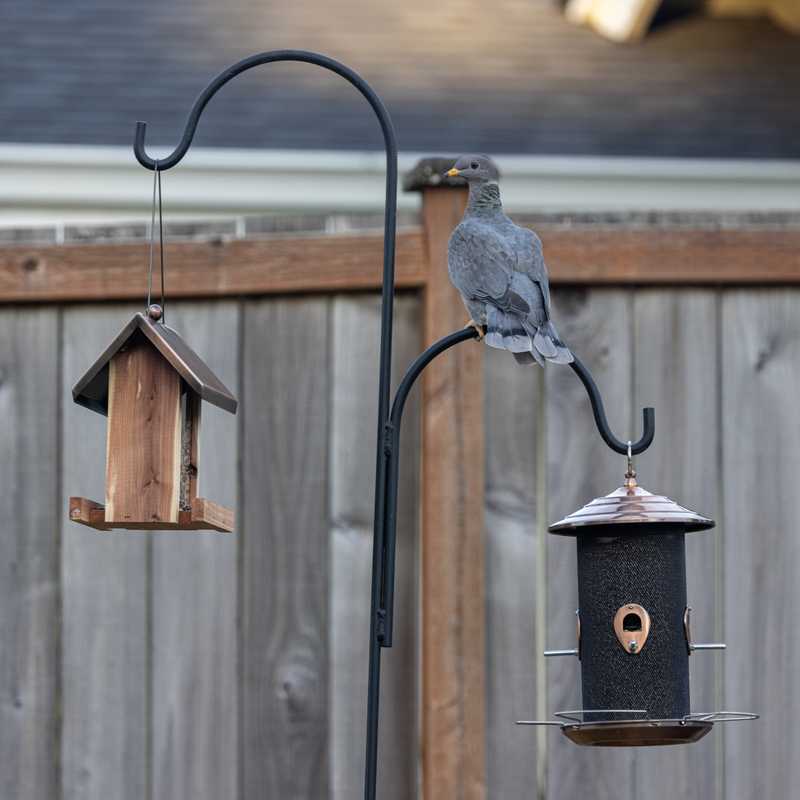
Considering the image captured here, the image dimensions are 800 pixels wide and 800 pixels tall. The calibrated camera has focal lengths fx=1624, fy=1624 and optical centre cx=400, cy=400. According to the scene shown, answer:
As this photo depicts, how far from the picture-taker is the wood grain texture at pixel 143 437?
7.74 ft

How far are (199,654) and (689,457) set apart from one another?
3.22ft

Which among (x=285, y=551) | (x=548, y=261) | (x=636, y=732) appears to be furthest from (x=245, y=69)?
(x=636, y=732)

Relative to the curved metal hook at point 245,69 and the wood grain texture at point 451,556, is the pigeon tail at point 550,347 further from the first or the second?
the wood grain texture at point 451,556

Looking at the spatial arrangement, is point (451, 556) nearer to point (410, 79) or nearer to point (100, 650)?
point (100, 650)

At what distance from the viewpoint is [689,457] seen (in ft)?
9.92

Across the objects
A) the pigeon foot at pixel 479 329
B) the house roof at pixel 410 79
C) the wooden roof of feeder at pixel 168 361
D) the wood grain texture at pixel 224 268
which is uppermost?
the house roof at pixel 410 79

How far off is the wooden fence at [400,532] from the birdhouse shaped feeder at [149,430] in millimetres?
608

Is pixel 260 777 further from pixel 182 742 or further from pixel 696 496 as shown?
pixel 696 496

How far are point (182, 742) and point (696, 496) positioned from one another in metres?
1.06

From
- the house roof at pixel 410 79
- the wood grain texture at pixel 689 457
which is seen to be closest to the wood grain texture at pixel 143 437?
the wood grain texture at pixel 689 457

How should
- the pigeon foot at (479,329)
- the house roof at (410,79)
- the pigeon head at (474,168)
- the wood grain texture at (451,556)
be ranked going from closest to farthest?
the pigeon foot at (479,329) < the pigeon head at (474,168) < the wood grain texture at (451,556) < the house roof at (410,79)

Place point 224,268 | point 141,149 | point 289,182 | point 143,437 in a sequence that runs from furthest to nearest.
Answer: point 289,182, point 224,268, point 143,437, point 141,149

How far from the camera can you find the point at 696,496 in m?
3.02

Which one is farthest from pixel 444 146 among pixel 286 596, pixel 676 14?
pixel 286 596
